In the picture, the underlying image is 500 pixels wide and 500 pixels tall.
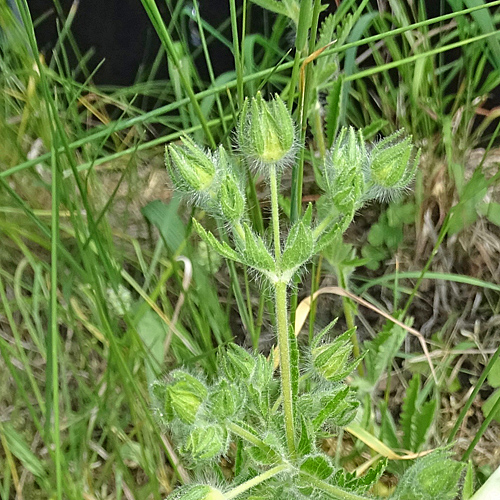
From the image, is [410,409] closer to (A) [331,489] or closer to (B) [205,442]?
(A) [331,489]

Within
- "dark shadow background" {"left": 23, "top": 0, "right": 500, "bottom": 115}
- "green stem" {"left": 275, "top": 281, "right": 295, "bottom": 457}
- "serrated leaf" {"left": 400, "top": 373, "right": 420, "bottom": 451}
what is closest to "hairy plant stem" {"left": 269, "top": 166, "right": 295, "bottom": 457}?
"green stem" {"left": 275, "top": 281, "right": 295, "bottom": 457}

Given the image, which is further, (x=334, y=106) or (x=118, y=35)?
(x=118, y=35)

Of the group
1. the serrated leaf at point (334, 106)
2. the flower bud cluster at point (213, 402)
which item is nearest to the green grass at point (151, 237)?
the serrated leaf at point (334, 106)

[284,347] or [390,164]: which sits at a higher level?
[390,164]

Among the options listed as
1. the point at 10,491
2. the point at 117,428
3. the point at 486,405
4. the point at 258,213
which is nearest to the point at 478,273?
the point at 486,405

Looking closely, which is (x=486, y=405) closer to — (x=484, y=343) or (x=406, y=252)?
(x=484, y=343)

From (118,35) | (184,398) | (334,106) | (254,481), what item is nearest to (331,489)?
(254,481)
